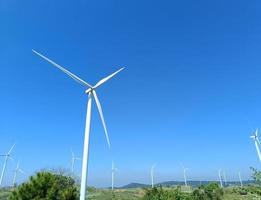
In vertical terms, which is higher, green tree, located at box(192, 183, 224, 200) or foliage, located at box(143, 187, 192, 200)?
green tree, located at box(192, 183, 224, 200)

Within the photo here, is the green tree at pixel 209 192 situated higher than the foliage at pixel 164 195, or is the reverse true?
the green tree at pixel 209 192

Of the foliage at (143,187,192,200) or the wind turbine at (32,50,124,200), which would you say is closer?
the wind turbine at (32,50,124,200)

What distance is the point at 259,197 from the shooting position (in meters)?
28.5

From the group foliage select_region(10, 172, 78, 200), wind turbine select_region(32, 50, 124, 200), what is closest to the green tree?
foliage select_region(10, 172, 78, 200)

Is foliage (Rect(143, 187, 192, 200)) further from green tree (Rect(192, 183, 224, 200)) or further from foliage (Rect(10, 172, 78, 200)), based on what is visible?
green tree (Rect(192, 183, 224, 200))

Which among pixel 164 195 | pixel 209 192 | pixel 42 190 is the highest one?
pixel 209 192

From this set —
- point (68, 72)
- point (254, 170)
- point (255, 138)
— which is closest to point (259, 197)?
point (254, 170)

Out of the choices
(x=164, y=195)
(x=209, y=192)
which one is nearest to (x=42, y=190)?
(x=164, y=195)

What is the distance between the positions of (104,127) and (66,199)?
84.5ft

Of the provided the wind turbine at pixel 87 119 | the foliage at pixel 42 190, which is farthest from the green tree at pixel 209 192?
the wind turbine at pixel 87 119

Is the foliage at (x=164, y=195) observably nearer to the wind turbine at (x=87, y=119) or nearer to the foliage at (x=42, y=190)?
the foliage at (x=42, y=190)

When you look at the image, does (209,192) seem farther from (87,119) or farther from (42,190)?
(87,119)

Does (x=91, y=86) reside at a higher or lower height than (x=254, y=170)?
higher

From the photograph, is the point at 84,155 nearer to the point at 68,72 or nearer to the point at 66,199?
the point at 68,72
